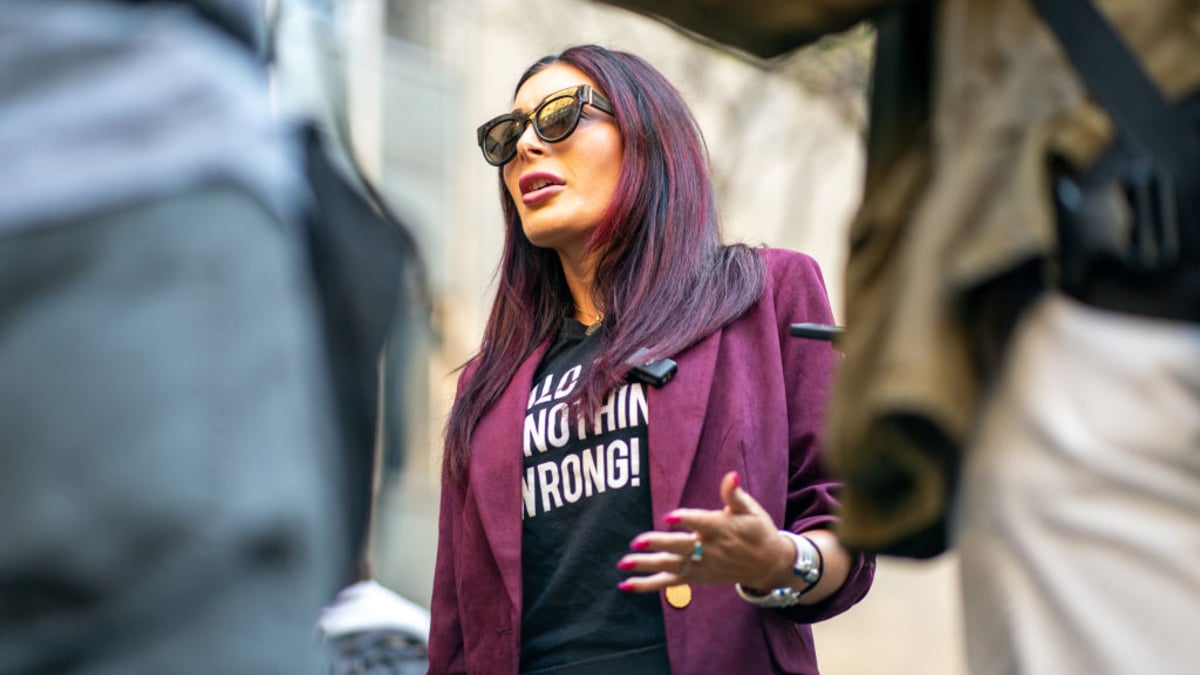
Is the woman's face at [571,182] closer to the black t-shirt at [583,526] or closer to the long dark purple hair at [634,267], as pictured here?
the long dark purple hair at [634,267]

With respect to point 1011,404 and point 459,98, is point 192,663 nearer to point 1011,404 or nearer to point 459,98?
point 1011,404

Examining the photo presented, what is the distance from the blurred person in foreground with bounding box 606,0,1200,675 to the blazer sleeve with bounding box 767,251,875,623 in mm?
1043

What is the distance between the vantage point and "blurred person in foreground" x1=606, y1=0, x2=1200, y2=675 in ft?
5.59

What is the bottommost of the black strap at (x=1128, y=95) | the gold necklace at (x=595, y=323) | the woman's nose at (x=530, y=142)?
the black strap at (x=1128, y=95)

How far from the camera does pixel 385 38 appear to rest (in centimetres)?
1588

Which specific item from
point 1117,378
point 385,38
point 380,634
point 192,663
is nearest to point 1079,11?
point 1117,378

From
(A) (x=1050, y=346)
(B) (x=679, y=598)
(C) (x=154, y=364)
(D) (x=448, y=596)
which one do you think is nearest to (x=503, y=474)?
(D) (x=448, y=596)

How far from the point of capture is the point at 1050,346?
178cm

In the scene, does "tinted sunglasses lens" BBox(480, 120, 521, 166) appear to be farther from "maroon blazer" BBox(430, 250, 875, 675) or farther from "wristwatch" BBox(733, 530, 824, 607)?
"wristwatch" BBox(733, 530, 824, 607)

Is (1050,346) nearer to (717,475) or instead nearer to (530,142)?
(717,475)

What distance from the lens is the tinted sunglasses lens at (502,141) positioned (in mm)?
3580

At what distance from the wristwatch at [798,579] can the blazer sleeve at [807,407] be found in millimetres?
112

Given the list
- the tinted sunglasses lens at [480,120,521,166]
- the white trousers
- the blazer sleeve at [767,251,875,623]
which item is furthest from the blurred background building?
the white trousers

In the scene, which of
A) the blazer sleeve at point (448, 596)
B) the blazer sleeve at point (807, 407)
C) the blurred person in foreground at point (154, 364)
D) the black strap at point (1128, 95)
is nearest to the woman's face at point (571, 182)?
the blazer sleeve at point (807, 407)
